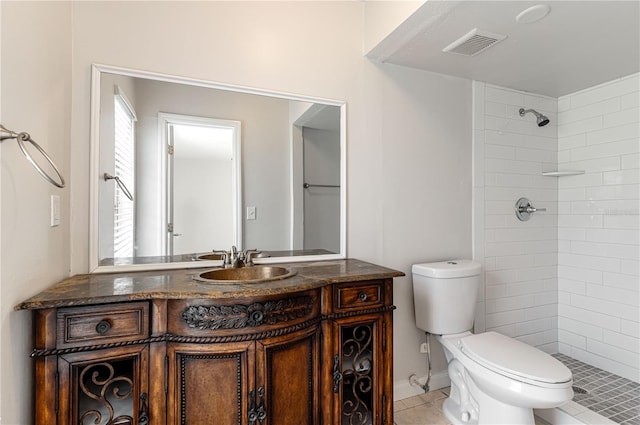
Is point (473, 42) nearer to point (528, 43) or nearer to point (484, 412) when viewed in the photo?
point (528, 43)

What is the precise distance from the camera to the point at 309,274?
151cm

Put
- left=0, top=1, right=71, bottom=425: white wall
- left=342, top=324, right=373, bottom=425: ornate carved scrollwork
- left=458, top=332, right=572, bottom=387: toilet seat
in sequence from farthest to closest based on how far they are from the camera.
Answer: left=342, top=324, right=373, bottom=425: ornate carved scrollwork, left=458, top=332, right=572, bottom=387: toilet seat, left=0, top=1, right=71, bottom=425: white wall

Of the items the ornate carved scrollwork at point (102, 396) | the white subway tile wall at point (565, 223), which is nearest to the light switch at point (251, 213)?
the ornate carved scrollwork at point (102, 396)

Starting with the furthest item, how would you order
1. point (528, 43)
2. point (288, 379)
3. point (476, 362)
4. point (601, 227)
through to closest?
point (601, 227) < point (528, 43) < point (476, 362) < point (288, 379)

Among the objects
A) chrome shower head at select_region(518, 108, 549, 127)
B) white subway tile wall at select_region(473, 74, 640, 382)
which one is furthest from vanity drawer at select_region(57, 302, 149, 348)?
chrome shower head at select_region(518, 108, 549, 127)

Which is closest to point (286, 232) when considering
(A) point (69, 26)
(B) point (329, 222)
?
(B) point (329, 222)

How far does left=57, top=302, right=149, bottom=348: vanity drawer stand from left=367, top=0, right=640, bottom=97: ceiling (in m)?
1.75

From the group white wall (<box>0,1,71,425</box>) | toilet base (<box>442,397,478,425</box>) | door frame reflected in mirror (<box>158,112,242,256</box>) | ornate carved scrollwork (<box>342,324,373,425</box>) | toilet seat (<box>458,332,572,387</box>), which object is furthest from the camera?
toilet base (<box>442,397,478,425</box>)

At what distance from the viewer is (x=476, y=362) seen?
1610mm

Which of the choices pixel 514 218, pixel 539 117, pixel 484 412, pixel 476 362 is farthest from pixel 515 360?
pixel 539 117

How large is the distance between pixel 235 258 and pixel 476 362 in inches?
51.3

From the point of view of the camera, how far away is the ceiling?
153cm

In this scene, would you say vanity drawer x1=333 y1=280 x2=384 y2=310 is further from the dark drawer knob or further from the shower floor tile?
the shower floor tile

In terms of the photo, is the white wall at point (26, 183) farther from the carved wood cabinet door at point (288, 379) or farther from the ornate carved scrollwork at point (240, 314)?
the carved wood cabinet door at point (288, 379)
